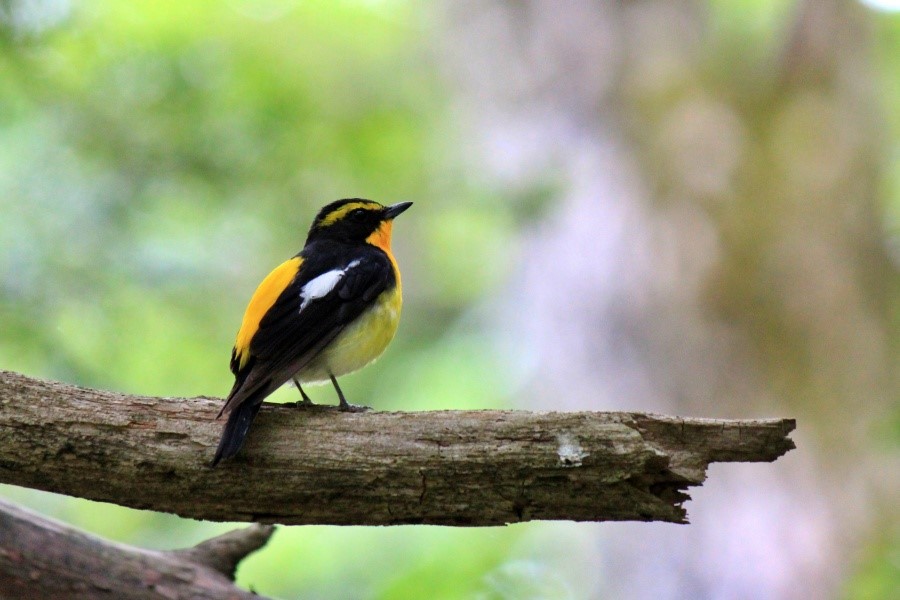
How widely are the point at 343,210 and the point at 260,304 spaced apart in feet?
3.89

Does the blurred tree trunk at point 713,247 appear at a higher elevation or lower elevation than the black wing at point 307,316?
higher

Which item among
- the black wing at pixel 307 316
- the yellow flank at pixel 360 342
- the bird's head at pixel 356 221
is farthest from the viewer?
the bird's head at pixel 356 221

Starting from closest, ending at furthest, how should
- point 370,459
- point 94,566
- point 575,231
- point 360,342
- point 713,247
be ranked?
point 370,459, point 94,566, point 360,342, point 713,247, point 575,231

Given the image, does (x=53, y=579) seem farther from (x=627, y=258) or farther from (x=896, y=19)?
(x=896, y=19)

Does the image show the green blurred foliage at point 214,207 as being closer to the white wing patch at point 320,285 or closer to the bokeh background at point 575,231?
the bokeh background at point 575,231

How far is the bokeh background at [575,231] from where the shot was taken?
20.9 ft

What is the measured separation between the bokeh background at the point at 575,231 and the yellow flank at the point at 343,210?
1.99 meters

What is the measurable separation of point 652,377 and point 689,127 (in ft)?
6.52

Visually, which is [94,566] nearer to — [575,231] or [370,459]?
[370,459]

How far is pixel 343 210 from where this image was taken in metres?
5.29

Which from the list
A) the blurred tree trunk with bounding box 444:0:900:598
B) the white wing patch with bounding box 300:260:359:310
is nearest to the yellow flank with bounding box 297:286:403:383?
the white wing patch with bounding box 300:260:359:310

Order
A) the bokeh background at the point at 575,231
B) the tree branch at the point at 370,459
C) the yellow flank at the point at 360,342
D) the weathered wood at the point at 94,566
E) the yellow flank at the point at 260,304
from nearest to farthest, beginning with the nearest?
the tree branch at the point at 370,459, the weathered wood at the point at 94,566, the yellow flank at the point at 260,304, the yellow flank at the point at 360,342, the bokeh background at the point at 575,231

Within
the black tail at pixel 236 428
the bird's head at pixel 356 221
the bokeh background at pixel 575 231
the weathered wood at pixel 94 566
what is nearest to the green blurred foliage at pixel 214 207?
the bokeh background at pixel 575 231

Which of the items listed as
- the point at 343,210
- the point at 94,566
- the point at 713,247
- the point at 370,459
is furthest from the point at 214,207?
the point at 370,459
